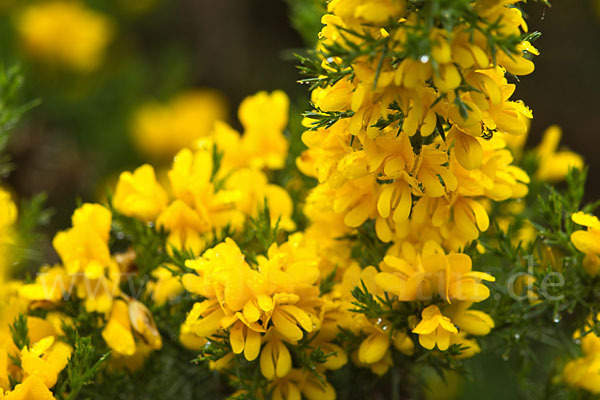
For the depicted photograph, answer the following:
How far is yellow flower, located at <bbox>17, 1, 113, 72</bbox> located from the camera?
230 centimetres

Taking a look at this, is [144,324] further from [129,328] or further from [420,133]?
[420,133]

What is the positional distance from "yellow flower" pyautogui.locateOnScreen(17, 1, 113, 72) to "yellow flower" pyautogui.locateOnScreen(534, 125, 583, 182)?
1.57 meters

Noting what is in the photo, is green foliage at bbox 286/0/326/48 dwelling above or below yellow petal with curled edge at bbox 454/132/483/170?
below

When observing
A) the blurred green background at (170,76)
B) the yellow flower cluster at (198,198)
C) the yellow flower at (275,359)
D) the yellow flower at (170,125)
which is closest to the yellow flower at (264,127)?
the yellow flower cluster at (198,198)

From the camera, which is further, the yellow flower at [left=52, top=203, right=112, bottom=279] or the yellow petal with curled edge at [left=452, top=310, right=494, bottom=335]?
the yellow flower at [left=52, top=203, right=112, bottom=279]

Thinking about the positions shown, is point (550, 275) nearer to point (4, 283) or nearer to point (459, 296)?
point (459, 296)

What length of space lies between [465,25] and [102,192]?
70.4 inches

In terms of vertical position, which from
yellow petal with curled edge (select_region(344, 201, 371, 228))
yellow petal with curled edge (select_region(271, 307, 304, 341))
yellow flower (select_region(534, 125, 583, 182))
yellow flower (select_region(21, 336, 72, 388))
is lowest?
yellow flower (select_region(21, 336, 72, 388))

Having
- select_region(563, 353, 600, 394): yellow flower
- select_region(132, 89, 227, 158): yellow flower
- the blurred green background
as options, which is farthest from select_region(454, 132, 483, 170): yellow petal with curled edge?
select_region(132, 89, 227, 158): yellow flower

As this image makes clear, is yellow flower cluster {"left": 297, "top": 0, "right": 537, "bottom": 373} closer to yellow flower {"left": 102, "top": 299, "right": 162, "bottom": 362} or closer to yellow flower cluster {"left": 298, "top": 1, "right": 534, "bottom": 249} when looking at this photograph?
yellow flower cluster {"left": 298, "top": 1, "right": 534, "bottom": 249}

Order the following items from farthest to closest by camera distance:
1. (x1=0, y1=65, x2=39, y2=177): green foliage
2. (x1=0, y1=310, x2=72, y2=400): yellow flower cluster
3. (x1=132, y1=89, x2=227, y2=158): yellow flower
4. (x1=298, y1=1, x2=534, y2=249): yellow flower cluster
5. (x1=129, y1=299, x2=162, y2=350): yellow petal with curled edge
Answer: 1. (x1=132, y1=89, x2=227, y2=158): yellow flower
2. (x1=0, y1=65, x2=39, y2=177): green foliage
3. (x1=129, y1=299, x2=162, y2=350): yellow petal with curled edge
4. (x1=0, y1=310, x2=72, y2=400): yellow flower cluster
5. (x1=298, y1=1, x2=534, y2=249): yellow flower cluster

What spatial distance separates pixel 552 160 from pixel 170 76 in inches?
66.6

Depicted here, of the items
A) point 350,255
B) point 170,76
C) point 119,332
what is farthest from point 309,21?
point 170,76

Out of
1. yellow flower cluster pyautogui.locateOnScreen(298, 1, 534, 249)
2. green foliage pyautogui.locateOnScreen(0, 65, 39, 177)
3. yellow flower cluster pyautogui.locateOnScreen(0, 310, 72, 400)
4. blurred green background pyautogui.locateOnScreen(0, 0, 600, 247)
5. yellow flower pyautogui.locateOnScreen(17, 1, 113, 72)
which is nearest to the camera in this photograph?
yellow flower cluster pyautogui.locateOnScreen(298, 1, 534, 249)
